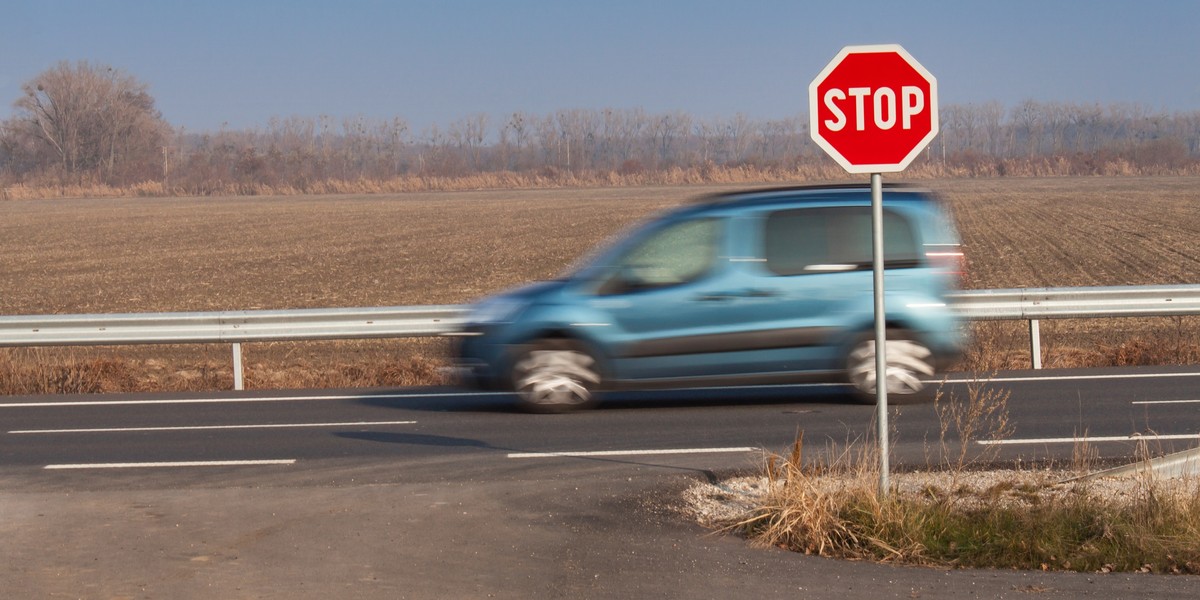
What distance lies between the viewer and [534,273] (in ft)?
100

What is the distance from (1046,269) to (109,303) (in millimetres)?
18032

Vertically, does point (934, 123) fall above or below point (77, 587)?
above

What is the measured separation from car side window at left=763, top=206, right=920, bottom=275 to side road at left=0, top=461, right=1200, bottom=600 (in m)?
3.18

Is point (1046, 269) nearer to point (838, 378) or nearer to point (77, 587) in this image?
point (838, 378)

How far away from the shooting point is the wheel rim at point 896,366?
12.0m

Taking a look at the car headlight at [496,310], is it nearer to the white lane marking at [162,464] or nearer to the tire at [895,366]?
the white lane marking at [162,464]

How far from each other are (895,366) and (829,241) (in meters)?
1.21

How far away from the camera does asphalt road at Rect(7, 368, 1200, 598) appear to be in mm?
6617

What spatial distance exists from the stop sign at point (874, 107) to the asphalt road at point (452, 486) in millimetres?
2146

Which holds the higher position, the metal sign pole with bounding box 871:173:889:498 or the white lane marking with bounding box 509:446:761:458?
the metal sign pole with bounding box 871:173:889:498

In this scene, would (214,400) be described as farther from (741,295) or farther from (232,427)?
(741,295)

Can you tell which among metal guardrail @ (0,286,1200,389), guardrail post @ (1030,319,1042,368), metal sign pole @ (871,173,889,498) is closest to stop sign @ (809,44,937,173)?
metal sign pole @ (871,173,889,498)

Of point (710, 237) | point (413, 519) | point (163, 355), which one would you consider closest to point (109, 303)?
point (163, 355)

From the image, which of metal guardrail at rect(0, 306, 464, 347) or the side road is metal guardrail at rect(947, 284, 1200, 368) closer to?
metal guardrail at rect(0, 306, 464, 347)
